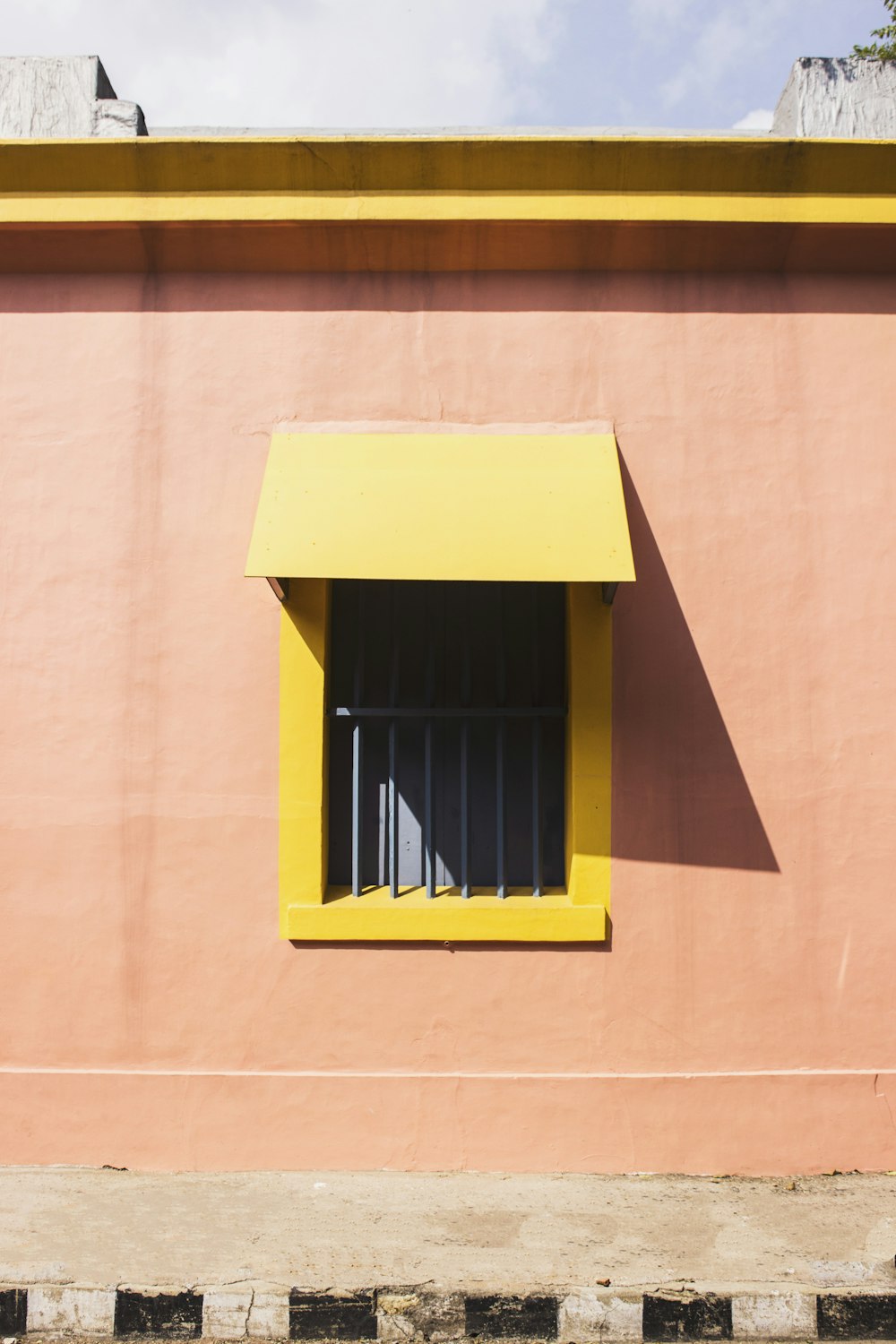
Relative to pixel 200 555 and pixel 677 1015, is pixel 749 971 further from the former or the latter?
pixel 200 555

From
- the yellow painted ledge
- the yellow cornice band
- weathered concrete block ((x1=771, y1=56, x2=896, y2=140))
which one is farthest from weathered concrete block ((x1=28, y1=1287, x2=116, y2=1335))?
weathered concrete block ((x1=771, y1=56, x2=896, y2=140))

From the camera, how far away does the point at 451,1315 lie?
9.37 ft

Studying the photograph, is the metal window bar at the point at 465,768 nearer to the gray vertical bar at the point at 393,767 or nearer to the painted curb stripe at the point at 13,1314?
the gray vertical bar at the point at 393,767

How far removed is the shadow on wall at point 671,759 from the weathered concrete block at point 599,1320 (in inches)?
66.1

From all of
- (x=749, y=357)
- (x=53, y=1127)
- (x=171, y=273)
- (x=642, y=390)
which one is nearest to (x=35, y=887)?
(x=53, y=1127)

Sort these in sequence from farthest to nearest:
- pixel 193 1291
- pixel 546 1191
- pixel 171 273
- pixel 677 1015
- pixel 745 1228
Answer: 1. pixel 171 273
2. pixel 677 1015
3. pixel 546 1191
4. pixel 745 1228
5. pixel 193 1291

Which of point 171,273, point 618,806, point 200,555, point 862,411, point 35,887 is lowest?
point 35,887

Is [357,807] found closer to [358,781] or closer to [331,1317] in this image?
[358,781]

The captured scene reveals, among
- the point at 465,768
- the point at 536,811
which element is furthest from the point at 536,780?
the point at 465,768

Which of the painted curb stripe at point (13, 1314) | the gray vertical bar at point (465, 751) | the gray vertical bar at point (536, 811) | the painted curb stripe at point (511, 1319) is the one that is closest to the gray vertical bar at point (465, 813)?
the gray vertical bar at point (465, 751)

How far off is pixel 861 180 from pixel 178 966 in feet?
15.9

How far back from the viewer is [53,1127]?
3797 millimetres

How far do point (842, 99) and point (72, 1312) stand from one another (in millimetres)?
6073

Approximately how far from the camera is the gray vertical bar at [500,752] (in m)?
4.00
